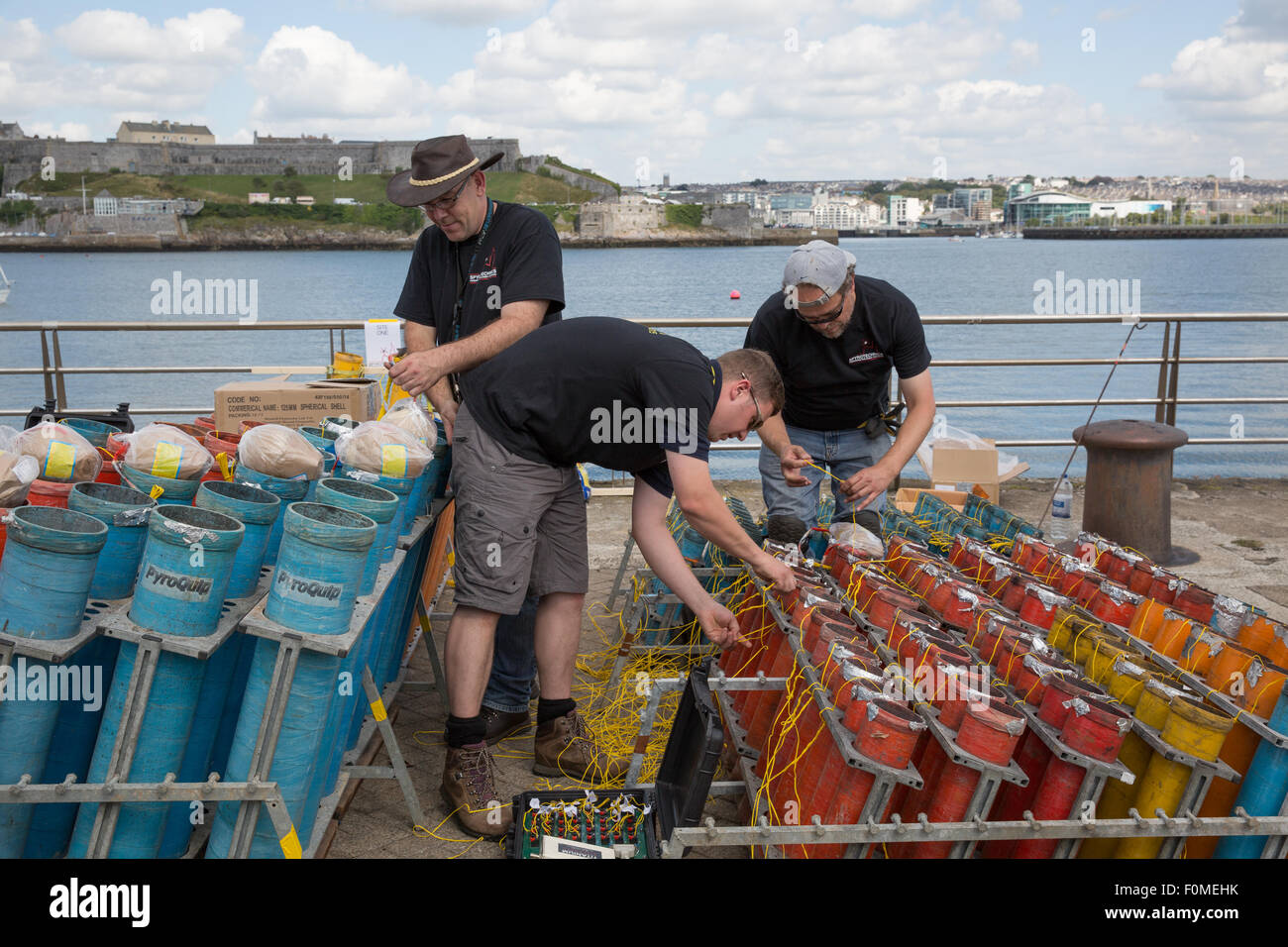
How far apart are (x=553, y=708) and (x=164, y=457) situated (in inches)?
61.1

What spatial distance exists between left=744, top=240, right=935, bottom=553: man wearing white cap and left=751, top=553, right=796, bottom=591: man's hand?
94 centimetres

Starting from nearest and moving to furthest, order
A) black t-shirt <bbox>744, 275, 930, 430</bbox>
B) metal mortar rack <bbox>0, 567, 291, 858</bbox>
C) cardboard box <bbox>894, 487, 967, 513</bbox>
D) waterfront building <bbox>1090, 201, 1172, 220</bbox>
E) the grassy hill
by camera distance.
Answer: metal mortar rack <bbox>0, 567, 291, 858</bbox>, black t-shirt <bbox>744, 275, 930, 430</bbox>, cardboard box <bbox>894, 487, 967, 513</bbox>, the grassy hill, waterfront building <bbox>1090, 201, 1172, 220</bbox>

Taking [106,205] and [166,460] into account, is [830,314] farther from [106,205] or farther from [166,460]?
[106,205]

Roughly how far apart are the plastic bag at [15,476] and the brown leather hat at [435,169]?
56.3 inches

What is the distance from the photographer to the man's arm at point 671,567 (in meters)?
3.11

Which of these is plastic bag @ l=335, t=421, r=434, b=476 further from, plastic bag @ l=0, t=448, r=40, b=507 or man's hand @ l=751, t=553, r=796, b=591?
man's hand @ l=751, t=553, r=796, b=591

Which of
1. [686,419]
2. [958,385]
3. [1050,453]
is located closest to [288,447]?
[686,419]

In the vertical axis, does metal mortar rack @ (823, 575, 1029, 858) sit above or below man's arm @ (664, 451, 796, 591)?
below

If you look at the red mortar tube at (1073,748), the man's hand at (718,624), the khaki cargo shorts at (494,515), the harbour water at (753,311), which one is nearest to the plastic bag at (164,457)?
the khaki cargo shorts at (494,515)

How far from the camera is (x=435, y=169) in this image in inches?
141

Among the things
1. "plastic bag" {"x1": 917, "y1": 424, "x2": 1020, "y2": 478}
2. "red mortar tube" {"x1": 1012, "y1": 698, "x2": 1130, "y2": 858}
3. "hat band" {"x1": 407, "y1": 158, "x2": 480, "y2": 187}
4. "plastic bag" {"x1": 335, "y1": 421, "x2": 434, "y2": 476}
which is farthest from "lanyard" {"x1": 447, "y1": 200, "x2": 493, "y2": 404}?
"plastic bag" {"x1": 917, "y1": 424, "x2": 1020, "y2": 478}

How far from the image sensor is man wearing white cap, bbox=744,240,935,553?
416 cm

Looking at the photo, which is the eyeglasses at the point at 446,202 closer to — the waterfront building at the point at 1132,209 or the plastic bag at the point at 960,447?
the plastic bag at the point at 960,447
